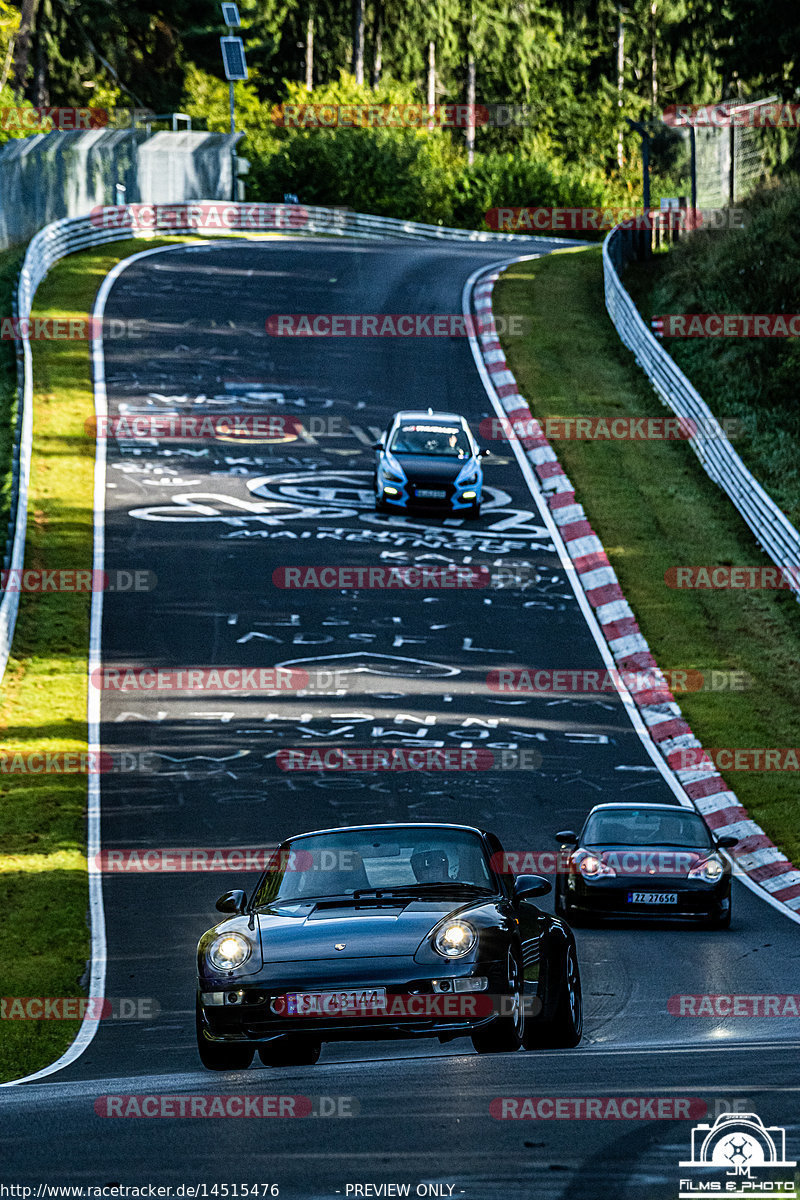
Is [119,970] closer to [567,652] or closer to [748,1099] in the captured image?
[748,1099]

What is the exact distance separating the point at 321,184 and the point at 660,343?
3503 centimetres

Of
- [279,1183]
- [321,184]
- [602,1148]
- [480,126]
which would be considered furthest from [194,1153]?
[480,126]

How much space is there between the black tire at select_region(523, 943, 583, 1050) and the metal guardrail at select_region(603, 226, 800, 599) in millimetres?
17970

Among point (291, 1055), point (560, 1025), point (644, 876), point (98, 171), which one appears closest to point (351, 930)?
point (291, 1055)

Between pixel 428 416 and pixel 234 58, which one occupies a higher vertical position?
pixel 234 58

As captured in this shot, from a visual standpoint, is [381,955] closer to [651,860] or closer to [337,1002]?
[337,1002]

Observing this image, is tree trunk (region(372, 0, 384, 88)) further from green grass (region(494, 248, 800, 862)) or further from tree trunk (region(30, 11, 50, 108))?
green grass (region(494, 248, 800, 862))

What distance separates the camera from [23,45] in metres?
75.6

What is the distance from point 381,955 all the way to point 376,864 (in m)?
1.07

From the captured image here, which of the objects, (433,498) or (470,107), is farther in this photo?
(470,107)

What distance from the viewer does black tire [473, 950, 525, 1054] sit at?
28.8 feet

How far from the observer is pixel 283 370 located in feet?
130

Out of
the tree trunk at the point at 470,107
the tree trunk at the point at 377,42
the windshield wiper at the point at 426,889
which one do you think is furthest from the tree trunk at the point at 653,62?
the windshield wiper at the point at 426,889

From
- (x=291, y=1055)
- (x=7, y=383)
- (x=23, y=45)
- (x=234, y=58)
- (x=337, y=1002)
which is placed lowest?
(x=291, y=1055)
